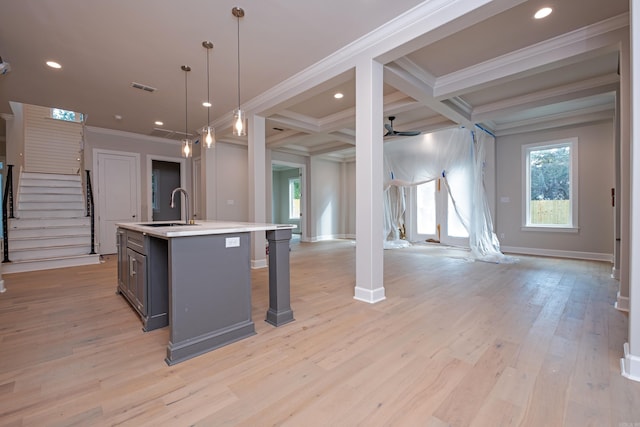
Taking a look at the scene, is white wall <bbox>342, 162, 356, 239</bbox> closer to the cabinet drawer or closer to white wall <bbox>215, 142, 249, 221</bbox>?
white wall <bbox>215, 142, 249, 221</bbox>

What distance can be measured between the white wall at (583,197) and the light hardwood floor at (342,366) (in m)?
2.86

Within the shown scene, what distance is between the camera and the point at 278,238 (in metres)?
2.43

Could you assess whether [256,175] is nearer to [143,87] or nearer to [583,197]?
[143,87]

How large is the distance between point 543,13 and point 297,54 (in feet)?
8.03

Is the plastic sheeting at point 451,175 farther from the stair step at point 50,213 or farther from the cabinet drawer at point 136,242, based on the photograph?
the stair step at point 50,213

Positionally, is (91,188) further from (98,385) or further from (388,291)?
(388,291)

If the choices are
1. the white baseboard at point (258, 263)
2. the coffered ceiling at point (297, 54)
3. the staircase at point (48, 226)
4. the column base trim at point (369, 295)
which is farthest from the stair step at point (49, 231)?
the column base trim at point (369, 295)

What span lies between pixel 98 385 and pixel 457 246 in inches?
260

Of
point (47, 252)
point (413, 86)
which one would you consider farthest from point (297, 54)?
point (47, 252)

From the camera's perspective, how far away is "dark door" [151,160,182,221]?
28.5 ft

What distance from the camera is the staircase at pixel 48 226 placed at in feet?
15.6

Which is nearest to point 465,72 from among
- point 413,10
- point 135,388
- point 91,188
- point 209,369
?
Result: point 413,10

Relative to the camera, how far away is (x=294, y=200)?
11.6 m

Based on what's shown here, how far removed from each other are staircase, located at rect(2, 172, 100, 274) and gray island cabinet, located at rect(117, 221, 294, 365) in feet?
11.2
